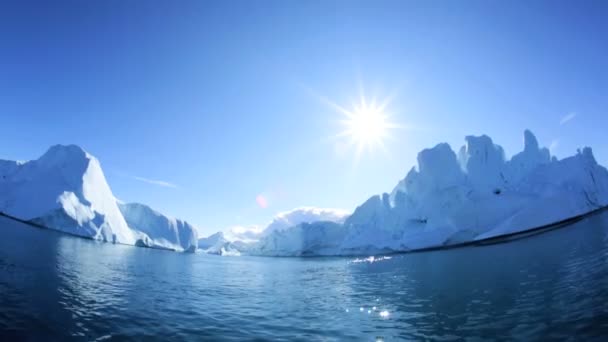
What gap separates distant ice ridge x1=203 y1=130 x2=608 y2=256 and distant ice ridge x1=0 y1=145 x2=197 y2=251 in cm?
9448

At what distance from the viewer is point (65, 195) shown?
108m

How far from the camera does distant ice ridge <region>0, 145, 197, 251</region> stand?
105 m

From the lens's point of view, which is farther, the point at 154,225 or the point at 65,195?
the point at 154,225

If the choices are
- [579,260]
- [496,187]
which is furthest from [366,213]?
[579,260]

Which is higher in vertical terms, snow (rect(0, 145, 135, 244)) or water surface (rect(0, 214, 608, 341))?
snow (rect(0, 145, 135, 244))

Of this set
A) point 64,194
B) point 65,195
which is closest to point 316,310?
point 65,195

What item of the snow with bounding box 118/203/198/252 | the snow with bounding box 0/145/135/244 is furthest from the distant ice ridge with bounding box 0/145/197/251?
the snow with bounding box 118/203/198/252

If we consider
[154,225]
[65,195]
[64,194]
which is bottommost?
[154,225]

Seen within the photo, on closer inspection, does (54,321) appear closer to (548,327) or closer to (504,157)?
(548,327)

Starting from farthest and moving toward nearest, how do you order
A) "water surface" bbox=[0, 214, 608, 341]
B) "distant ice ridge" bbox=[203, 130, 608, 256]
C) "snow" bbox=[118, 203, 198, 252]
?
"snow" bbox=[118, 203, 198, 252] < "distant ice ridge" bbox=[203, 130, 608, 256] < "water surface" bbox=[0, 214, 608, 341]

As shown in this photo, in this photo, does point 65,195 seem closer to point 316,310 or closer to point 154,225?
point 154,225

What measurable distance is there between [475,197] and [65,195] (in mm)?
140144

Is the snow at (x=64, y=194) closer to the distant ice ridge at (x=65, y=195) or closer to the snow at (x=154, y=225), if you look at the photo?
the distant ice ridge at (x=65, y=195)

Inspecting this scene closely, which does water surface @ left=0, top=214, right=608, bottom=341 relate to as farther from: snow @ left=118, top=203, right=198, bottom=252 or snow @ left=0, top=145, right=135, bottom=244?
snow @ left=118, top=203, right=198, bottom=252
